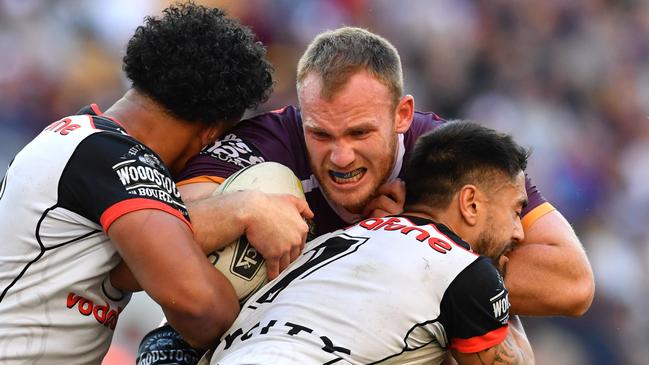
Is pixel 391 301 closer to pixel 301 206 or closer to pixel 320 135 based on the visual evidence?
pixel 301 206

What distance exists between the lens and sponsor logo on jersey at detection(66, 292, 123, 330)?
11.0ft

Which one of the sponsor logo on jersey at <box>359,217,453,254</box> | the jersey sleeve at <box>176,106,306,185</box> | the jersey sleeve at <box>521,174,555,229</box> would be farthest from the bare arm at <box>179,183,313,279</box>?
the jersey sleeve at <box>521,174,555,229</box>

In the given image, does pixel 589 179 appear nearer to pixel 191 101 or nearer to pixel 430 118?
pixel 430 118

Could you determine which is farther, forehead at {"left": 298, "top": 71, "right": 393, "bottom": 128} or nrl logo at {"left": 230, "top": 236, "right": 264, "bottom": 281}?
forehead at {"left": 298, "top": 71, "right": 393, "bottom": 128}

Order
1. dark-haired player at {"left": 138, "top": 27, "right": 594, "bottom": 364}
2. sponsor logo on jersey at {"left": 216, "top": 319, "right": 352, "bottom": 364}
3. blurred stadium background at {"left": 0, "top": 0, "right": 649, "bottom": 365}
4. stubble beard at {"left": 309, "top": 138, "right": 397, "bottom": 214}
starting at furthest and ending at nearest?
blurred stadium background at {"left": 0, "top": 0, "right": 649, "bottom": 365} → stubble beard at {"left": 309, "top": 138, "right": 397, "bottom": 214} → dark-haired player at {"left": 138, "top": 27, "right": 594, "bottom": 364} → sponsor logo on jersey at {"left": 216, "top": 319, "right": 352, "bottom": 364}

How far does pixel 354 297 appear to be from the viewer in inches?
125

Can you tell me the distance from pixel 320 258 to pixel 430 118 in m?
1.28

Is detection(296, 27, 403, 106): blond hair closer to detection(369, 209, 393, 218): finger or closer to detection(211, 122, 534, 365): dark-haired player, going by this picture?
detection(369, 209, 393, 218): finger

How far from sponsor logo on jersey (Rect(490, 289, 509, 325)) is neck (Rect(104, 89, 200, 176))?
1.32 meters

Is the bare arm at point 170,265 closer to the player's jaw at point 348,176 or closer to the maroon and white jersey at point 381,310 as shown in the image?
the maroon and white jersey at point 381,310

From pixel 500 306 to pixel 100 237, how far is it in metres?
1.35

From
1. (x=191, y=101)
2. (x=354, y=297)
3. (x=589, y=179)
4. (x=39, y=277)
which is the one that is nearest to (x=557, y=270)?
(x=354, y=297)

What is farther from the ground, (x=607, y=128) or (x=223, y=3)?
(x=223, y=3)

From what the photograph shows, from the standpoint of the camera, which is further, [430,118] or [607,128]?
[607,128]
